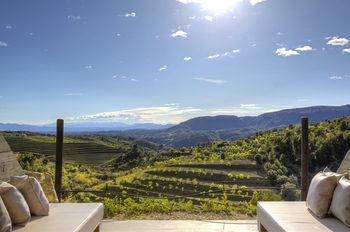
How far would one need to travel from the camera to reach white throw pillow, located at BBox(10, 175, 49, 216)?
10.1ft

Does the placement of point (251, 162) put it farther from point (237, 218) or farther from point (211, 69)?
point (237, 218)

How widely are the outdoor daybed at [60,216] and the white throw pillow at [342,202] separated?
1907 millimetres

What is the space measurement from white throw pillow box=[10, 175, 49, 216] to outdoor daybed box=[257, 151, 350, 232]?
1843 millimetres

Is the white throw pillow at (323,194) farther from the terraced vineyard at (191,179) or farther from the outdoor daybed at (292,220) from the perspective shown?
the terraced vineyard at (191,179)

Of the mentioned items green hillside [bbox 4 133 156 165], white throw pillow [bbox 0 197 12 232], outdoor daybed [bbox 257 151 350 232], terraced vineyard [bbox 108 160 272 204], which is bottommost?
green hillside [bbox 4 133 156 165]

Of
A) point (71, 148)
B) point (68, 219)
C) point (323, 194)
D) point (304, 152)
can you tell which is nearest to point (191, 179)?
point (304, 152)

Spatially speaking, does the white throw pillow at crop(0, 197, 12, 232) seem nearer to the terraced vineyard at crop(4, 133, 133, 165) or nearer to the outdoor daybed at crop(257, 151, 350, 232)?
the outdoor daybed at crop(257, 151, 350, 232)

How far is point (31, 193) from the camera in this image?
311cm

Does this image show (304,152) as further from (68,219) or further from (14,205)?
(14,205)

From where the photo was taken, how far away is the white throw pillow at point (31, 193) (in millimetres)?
3082

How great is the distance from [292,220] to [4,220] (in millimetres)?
2094

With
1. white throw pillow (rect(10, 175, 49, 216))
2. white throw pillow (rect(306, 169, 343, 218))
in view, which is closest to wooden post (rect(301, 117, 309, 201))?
white throw pillow (rect(306, 169, 343, 218))

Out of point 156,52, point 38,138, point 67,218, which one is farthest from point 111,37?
point 38,138

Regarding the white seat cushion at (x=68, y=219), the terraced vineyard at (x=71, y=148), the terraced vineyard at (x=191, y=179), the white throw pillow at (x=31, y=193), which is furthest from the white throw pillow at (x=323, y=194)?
the terraced vineyard at (x=71, y=148)
